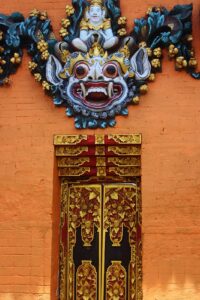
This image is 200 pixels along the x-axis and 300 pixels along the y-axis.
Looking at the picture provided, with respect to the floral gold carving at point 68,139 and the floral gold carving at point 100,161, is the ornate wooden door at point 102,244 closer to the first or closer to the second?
the floral gold carving at point 100,161

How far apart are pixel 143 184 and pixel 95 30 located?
6.32ft

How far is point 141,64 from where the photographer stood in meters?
6.73

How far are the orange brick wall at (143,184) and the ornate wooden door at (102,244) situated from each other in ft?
0.75

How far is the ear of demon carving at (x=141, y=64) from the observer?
668cm

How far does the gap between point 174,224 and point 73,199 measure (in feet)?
4.27

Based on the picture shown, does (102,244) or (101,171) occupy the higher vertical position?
(101,171)

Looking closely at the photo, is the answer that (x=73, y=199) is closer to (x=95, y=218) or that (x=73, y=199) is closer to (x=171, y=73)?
(x=95, y=218)

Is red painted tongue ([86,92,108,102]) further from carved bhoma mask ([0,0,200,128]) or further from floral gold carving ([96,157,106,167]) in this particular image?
floral gold carving ([96,157,106,167])

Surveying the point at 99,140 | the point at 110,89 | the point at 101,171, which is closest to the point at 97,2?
the point at 110,89

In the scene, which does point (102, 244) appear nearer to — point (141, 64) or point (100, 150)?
point (100, 150)

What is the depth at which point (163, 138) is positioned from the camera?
21.7 ft

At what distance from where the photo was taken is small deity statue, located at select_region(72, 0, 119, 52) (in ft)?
22.2

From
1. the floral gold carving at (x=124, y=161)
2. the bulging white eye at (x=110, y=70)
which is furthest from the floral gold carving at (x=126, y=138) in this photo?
the bulging white eye at (x=110, y=70)

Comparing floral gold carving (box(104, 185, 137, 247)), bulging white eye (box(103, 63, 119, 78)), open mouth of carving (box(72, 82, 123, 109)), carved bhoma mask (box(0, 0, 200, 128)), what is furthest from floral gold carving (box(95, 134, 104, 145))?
bulging white eye (box(103, 63, 119, 78))
